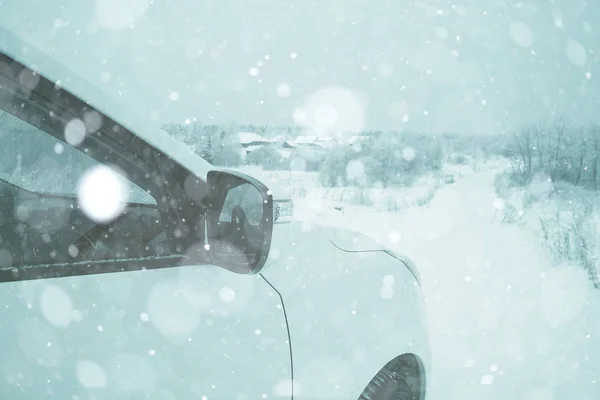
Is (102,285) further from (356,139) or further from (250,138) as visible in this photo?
(356,139)

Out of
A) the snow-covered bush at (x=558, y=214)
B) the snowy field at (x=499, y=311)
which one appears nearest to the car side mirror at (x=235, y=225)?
the snowy field at (x=499, y=311)

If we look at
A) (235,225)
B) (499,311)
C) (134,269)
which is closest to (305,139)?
(499,311)

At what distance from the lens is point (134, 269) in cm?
133

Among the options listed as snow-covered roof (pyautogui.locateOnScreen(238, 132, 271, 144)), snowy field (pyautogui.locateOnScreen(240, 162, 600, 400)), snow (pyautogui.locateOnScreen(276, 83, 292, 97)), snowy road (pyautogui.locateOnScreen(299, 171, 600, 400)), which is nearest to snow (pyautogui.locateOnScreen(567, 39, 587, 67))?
snow (pyautogui.locateOnScreen(276, 83, 292, 97))

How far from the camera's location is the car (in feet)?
4.01

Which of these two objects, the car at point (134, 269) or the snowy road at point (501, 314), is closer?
the car at point (134, 269)

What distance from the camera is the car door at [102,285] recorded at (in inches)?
48.0

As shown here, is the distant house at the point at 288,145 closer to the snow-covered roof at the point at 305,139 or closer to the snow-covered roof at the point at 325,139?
the snow-covered roof at the point at 305,139

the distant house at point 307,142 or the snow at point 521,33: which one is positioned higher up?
the snow at point 521,33

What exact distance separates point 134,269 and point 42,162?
0.44 metres

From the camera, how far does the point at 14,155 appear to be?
53.6 inches

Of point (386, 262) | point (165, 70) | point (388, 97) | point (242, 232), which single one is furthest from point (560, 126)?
point (165, 70)

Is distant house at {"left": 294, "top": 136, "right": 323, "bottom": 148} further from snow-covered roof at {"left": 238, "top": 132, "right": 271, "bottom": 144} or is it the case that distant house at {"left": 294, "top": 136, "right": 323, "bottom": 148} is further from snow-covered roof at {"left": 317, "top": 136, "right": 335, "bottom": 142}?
snow-covered roof at {"left": 238, "top": 132, "right": 271, "bottom": 144}

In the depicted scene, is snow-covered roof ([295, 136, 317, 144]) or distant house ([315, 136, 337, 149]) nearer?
distant house ([315, 136, 337, 149])
